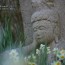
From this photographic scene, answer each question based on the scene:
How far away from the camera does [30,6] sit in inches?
95.9

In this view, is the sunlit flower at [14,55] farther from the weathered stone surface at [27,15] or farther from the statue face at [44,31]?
the weathered stone surface at [27,15]

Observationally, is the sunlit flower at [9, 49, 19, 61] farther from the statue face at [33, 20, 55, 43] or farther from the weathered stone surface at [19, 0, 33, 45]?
the weathered stone surface at [19, 0, 33, 45]

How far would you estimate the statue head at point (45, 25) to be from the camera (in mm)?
2137

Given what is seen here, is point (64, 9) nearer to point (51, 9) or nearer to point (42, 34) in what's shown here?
point (51, 9)

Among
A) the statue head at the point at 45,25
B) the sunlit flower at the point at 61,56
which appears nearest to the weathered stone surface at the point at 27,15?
the statue head at the point at 45,25

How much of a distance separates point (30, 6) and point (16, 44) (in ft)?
2.34

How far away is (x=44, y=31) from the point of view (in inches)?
84.0

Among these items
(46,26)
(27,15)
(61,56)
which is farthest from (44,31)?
(61,56)

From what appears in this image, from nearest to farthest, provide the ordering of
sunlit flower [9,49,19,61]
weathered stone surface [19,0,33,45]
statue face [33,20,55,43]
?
sunlit flower [9,49,19,61]
statue face [33,20,55,43]
weathered stone surface [19,0,33,45]

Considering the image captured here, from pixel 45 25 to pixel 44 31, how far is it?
0.05 meters

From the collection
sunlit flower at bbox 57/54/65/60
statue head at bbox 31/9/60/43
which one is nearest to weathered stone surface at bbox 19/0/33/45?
statue head at bbox 31/9/60/43

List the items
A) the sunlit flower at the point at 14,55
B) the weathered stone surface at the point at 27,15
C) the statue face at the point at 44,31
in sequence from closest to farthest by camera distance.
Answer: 1. the sunlit flower at the point at 14,55
2. the statue face at the point at 44,31
3. the weathered stone surface at the point at 27,15

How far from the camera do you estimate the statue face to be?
2.13m

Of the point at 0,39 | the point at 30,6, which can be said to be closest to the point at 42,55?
the point at 0,39
